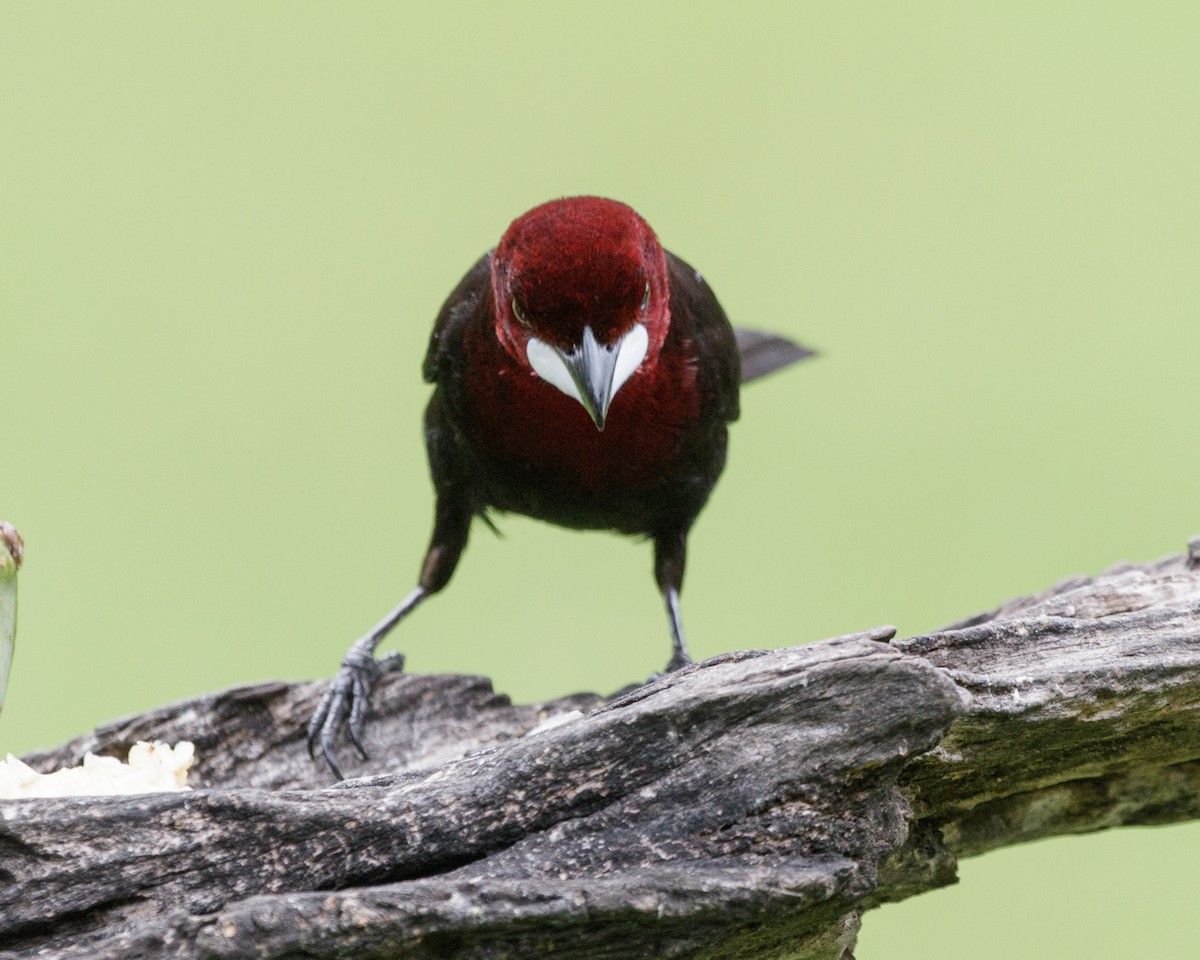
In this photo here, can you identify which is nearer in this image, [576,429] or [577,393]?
[577,393]

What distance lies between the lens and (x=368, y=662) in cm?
351

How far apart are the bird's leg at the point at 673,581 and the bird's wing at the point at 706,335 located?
357 mm

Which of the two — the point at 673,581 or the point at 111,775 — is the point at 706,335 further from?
the point at 111,775

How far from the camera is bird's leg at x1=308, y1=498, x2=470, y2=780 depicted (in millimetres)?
3070

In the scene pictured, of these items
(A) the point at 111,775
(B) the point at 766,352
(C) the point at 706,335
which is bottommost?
(A) the point at 111,775

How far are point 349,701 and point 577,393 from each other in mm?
960

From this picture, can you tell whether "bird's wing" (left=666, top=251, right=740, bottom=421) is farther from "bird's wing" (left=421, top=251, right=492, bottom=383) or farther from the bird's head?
"bird's wing" (left=421, top=251, right=492, bottom=383)

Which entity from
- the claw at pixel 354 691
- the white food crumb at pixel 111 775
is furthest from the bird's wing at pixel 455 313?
the white food crumb at pixel 111 775

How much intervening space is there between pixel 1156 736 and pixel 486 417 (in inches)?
60.3

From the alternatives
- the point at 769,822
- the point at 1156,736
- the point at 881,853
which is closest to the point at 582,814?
the point at 769,822

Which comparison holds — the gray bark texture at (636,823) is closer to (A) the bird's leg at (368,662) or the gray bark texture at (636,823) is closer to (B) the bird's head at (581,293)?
(B) the bird's head at (581,293)

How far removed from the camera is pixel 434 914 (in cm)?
157

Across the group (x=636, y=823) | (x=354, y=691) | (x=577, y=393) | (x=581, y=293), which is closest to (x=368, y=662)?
(x=354, y=691)

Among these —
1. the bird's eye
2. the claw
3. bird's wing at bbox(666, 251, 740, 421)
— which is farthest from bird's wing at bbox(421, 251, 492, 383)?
the claw
